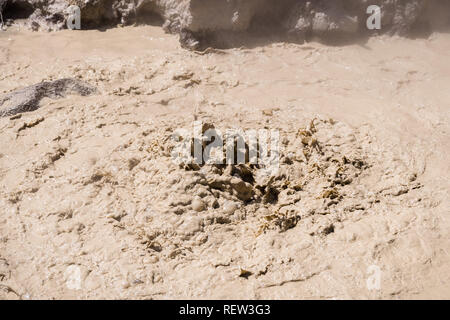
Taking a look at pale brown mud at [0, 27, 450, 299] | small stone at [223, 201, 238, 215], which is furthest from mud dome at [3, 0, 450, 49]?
small stone at [223, 201, 238, 215]

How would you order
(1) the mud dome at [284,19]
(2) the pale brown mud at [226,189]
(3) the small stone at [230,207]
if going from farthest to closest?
(1) the mud dome at [284,19] < (3) the small stone at [230,207] < (2) the pale brown mud at [226,189]

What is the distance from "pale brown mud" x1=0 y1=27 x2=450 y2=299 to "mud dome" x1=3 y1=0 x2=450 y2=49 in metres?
0.56

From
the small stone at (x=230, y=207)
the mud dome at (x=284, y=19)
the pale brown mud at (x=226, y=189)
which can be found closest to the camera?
the pale brown mud at (x=226, y=189)

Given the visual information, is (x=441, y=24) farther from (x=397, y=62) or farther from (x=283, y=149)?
(x=283, y=149)

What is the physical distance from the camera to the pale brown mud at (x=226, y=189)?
2.44 m

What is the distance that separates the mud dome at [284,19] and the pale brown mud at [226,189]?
1.84 ft

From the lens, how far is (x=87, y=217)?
278cm

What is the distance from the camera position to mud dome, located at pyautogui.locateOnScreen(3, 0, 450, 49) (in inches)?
190

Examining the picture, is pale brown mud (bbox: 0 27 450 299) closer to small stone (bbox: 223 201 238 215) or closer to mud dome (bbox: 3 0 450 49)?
small stone (bbox: 223 201 238 215)

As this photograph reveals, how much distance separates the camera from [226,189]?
2.94 metres

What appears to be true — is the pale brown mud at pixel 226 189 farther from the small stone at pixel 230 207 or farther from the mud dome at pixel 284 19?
the mud dome at pixel 284 19

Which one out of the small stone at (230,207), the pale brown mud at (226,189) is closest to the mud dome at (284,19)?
the pale brown mud at (226,189)
